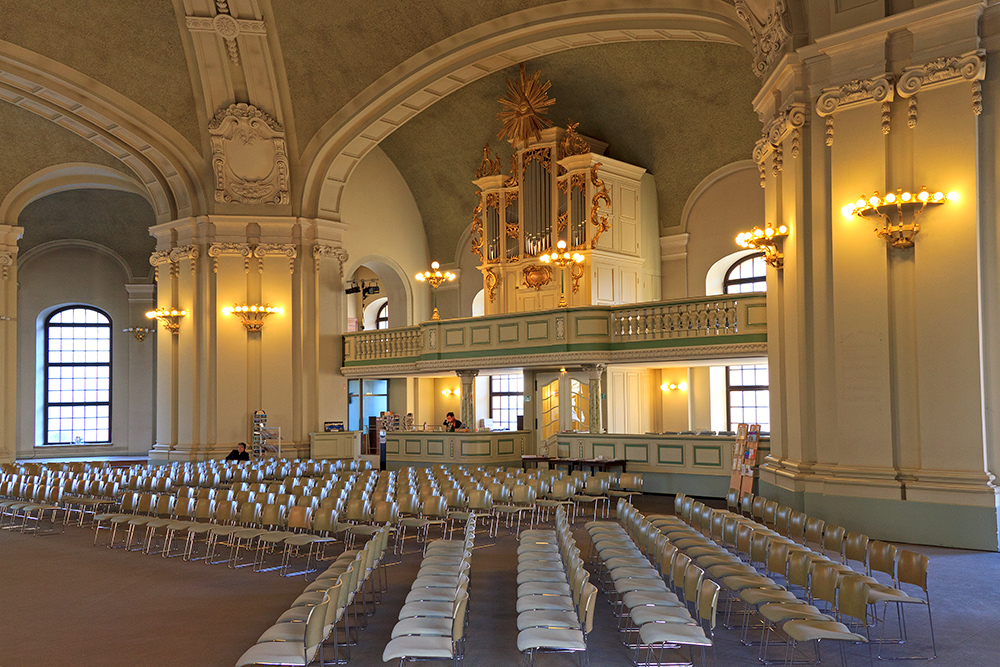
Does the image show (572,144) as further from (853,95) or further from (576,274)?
(853,95)

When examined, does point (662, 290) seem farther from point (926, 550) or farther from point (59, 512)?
point (59, 512)

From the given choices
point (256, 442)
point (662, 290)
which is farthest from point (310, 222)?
point (662, 290)

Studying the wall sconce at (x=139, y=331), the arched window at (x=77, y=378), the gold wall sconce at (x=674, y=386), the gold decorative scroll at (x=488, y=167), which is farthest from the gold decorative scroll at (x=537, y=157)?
the arched window at (x=77, y=378)

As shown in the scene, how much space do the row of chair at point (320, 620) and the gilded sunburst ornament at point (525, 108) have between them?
13.7m

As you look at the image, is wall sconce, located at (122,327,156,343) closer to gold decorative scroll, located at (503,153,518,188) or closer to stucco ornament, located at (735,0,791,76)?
gold decorative scroll, located at (503,153,518,188)

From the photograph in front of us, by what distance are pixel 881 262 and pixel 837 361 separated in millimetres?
1265

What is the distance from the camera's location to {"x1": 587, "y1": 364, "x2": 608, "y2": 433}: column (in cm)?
1794

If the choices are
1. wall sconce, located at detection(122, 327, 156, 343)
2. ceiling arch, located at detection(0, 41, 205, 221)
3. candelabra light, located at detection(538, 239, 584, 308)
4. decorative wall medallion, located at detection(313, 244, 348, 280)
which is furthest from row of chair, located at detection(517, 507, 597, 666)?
wall sconce, located at detection(122, 327, 156, 343)

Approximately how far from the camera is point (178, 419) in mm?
21000

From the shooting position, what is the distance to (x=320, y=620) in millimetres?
5102

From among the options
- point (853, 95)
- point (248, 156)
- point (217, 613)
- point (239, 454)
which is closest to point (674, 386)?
point (239, 454)

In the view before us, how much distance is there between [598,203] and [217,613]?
1385cm

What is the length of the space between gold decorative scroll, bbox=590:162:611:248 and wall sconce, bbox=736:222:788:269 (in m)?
7.57

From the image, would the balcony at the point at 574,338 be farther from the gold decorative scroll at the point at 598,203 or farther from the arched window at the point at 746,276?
the arched window at the point at 746,276
